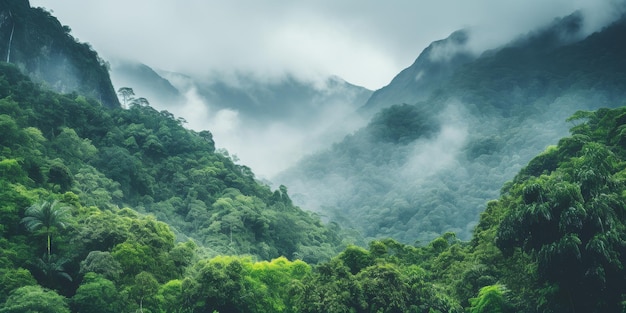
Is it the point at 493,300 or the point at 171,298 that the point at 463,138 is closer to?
the point at 493,300

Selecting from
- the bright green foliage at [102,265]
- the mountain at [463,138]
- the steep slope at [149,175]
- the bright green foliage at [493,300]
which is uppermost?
the mountain at [463,138]

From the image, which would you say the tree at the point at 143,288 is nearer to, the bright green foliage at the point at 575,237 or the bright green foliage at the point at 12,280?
the bright green foliage at the point at 12,280

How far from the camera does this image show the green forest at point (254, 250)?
76.9 ft

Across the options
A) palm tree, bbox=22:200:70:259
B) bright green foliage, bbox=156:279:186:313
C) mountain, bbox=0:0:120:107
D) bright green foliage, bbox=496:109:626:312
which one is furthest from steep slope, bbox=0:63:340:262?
bright green foliage, bbox=496:109:626:312

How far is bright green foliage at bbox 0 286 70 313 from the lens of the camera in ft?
90.9

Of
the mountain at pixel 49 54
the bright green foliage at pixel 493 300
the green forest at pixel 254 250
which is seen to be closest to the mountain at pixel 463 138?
the mountain at pixel 49 54

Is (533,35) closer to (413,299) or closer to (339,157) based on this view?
(339,157)

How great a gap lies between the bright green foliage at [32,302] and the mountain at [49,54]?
6943 centimetres

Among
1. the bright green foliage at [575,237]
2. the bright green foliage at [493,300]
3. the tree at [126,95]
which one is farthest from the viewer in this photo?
the tree at [126,95]

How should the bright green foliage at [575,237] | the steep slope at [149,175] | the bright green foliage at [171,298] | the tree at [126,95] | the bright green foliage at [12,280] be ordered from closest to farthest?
the bright green foliage at [575,237], the bright green foliage at [12,280], the bright green foliage at [171,298], the steep slope at [149,175], the tree at [126,95]

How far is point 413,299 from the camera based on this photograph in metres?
31.7

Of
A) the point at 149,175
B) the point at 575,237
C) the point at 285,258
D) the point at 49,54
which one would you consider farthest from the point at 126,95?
the point at 575,237

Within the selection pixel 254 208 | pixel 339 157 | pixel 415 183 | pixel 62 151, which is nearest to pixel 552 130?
pixel 415 183

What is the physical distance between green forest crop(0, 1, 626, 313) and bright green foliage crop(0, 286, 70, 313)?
7 cm
